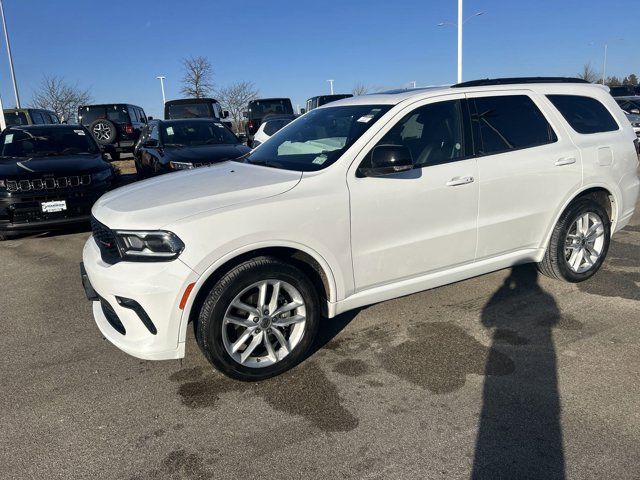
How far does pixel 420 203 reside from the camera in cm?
362

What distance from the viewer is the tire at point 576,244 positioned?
14.8 feet

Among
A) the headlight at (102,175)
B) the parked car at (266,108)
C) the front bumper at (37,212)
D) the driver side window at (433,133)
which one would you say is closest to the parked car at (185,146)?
the headlight at (102,175)

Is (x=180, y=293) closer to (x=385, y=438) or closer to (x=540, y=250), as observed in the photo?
(x=385, y=438)

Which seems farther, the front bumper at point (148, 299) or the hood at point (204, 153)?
the hood at point (204, 153)

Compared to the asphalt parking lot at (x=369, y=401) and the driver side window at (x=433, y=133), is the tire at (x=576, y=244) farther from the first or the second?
the driver side window at (x=433, y=133)

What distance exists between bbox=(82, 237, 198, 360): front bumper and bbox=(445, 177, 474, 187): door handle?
6.48ft

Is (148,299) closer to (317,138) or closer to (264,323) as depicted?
(264,323)

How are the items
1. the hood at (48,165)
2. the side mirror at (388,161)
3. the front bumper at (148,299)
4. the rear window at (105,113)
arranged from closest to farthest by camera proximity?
the front bumper at (148,299)
the side mirror at (388,161)
the hood at (48,165)
the rear window at (105,113)

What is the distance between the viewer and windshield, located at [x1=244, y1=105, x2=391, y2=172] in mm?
3607

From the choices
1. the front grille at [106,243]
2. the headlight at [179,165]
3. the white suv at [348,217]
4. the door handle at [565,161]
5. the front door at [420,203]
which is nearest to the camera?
the white suv at [348,217]

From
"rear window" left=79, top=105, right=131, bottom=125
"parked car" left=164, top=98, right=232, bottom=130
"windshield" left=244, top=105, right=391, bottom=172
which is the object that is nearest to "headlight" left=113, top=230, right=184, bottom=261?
"windshield" left=244, top=105, right=391, bottom=172

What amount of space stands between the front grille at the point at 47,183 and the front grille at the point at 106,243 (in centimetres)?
381

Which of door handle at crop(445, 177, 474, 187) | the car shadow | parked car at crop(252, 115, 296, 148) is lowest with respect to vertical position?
the car shadow

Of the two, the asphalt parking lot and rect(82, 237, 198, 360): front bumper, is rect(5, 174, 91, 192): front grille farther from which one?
rect(82, 237, 198, 360): front bumper
